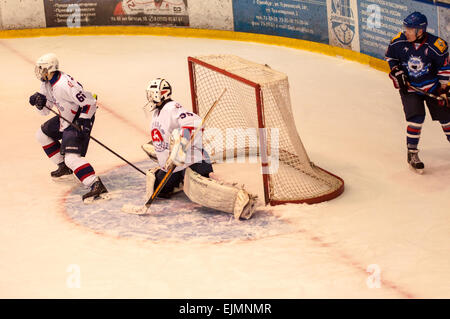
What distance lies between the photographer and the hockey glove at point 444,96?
229 inches

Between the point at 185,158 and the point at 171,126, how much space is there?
0.78ft

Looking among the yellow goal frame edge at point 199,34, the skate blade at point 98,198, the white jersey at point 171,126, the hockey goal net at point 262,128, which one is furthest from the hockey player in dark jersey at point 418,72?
the yellow goal frame edge at point 199,34

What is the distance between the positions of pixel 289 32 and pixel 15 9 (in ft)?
13.8

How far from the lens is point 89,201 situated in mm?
5613

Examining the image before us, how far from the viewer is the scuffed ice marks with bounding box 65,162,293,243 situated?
500 cm

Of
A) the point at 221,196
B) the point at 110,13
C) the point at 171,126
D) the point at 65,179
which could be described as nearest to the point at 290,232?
the point at 221,196

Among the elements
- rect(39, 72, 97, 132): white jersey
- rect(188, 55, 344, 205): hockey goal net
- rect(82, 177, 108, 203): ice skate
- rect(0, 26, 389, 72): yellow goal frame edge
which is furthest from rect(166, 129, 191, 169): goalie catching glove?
rect(0, 26, 389, 72): yellow goal frame edge

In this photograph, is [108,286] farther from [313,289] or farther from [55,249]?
[313,289]

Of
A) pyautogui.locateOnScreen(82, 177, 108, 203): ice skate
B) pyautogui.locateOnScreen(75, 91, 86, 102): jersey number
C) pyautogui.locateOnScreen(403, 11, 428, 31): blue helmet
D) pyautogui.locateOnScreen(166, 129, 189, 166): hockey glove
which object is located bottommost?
pyautogui.locateOnScreen(82, 177, 108, 203): ice skate

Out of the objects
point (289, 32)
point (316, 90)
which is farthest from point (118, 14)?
point (316, 90)

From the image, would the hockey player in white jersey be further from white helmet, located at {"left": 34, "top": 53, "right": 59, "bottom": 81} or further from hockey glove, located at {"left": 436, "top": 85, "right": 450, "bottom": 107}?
hockey glove, located at {"left": 436, "top": 85, "right": 450, "bottom": 107}

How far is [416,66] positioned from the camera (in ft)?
19.3

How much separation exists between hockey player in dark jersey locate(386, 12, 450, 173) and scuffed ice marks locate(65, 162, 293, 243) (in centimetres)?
147

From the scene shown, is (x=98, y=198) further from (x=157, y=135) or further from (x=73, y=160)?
(x=157, y=135)
